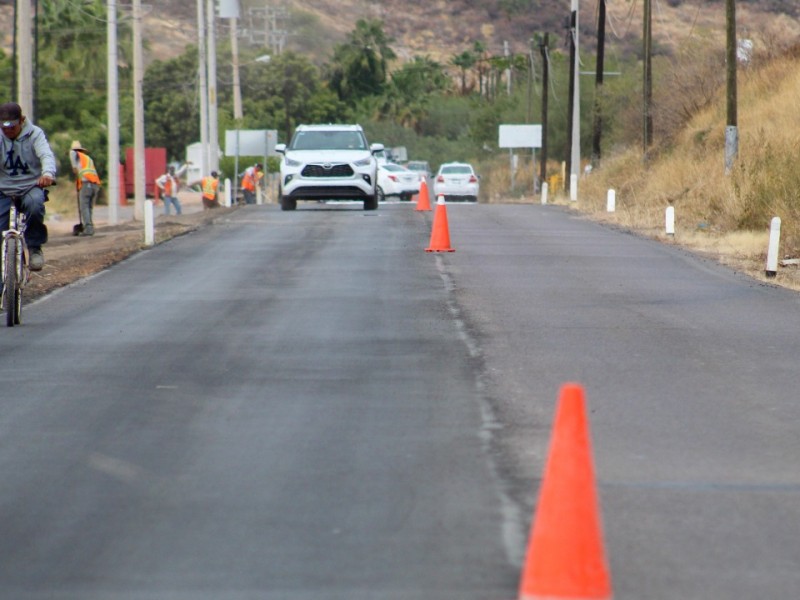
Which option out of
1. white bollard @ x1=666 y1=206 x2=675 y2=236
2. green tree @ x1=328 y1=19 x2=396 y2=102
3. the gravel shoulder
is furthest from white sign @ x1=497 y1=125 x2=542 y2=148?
green tree @ x1=328 y1=19 x2=396 y2=102

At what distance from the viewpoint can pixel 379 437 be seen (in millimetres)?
8281

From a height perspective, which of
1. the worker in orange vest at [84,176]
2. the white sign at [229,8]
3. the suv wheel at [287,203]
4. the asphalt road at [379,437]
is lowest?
the asphalt road at [379,437]

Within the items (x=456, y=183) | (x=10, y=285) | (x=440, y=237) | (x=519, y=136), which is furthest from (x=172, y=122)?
(x=10, y=285)

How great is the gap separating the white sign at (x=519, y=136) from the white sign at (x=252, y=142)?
1817 centimetres

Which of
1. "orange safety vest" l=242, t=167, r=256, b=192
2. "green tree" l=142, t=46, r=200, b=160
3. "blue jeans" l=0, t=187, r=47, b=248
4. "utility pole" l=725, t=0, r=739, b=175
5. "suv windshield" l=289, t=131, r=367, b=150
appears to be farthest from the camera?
"green tree" l=142, t=46, r=200, b=160

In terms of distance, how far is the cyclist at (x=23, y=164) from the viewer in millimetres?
13305

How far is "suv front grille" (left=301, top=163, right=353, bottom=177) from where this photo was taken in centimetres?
3378

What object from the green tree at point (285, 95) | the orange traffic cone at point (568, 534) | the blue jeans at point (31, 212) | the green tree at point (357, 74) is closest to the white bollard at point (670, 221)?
A: the blue jeans at point (31, 212)

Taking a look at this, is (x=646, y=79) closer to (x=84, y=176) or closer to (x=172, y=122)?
(x=84, y=176)

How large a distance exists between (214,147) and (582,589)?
168 feet

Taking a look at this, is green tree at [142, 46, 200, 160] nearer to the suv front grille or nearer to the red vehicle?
the red vehicle

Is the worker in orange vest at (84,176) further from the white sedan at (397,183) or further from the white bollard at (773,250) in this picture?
the white sedan at (397,183)

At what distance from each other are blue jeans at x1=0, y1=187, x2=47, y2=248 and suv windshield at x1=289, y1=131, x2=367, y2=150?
21.1 meters

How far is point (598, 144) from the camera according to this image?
179 feet
